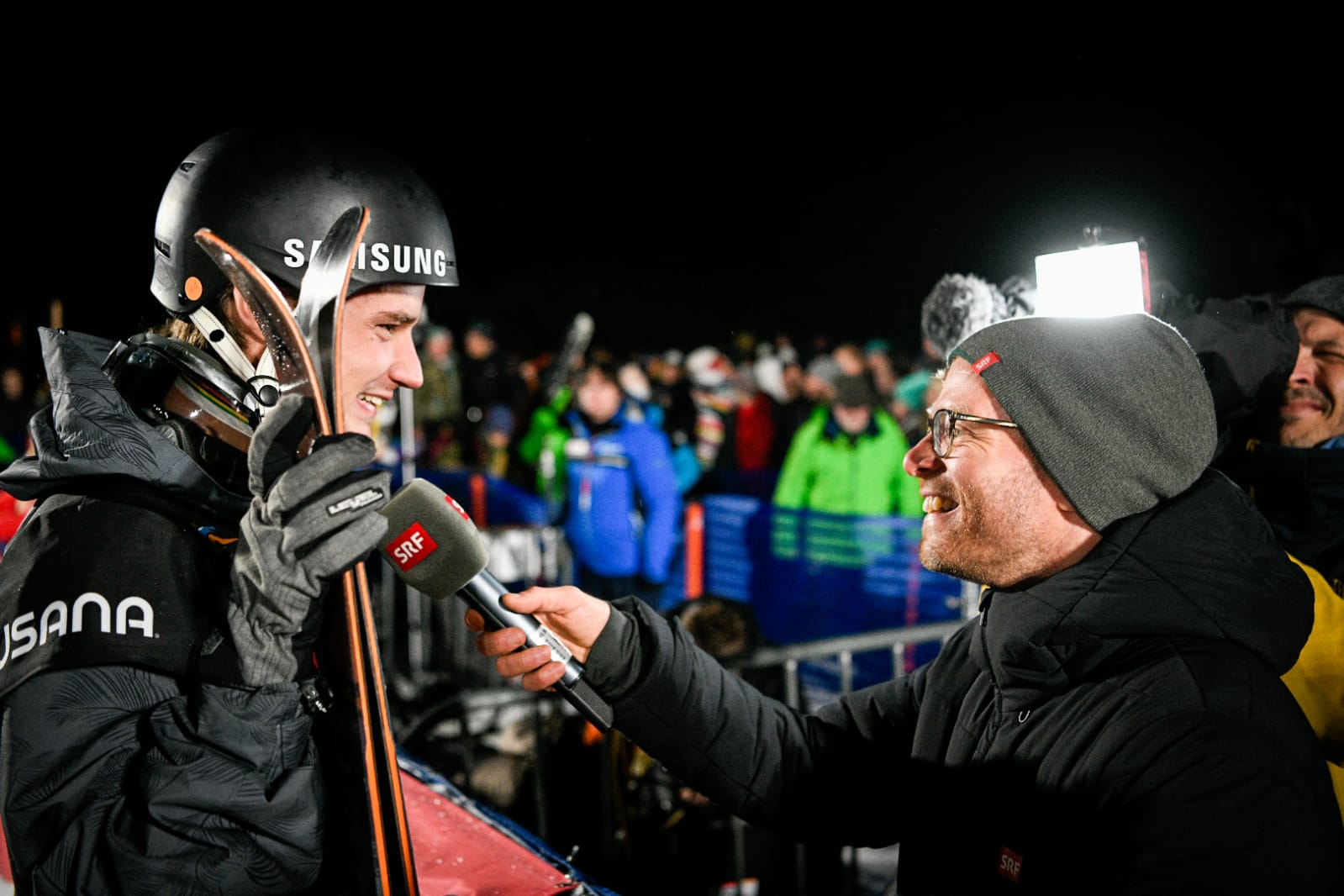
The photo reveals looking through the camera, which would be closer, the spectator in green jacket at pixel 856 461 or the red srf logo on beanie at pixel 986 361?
the red srf logo on beanie at pixel 986 361

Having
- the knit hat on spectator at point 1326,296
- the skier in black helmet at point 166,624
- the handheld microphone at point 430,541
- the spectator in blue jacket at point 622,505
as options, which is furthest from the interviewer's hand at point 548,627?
the spectator in blue jacket at point 622,505

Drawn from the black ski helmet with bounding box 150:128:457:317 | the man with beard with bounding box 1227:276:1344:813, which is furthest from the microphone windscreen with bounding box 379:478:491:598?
the man with beard with bounding box 1227:276:1344:813

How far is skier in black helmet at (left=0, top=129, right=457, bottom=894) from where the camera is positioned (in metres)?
1.26

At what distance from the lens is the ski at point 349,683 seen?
1.43 metres

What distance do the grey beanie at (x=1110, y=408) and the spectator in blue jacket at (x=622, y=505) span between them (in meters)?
5.52

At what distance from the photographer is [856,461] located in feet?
22.9

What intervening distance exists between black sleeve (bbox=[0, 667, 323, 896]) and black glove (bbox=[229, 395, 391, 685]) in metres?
0.08

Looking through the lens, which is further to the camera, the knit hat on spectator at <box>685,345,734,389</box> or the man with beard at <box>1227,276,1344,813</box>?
the knit hat on spectator at <box>685,345,734,389</box>

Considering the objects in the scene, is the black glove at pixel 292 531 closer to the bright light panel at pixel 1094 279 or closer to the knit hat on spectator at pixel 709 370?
the bright light panel at pixel 1094 279

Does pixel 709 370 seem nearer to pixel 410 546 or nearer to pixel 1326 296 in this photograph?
pixel 1326 296

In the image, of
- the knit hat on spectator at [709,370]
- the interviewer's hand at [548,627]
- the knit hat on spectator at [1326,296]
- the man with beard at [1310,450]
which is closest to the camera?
the interviewer's hand at [548,627]

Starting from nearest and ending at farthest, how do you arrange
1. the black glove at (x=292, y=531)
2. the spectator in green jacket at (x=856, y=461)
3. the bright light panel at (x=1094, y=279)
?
1. the black glove at (x=292, y=531)
2. the bright light panel at (x=1094, y=279)
3. the spectator in green jacket at (x=856, y=461)

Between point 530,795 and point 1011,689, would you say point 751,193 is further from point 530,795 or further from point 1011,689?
point 1011,689

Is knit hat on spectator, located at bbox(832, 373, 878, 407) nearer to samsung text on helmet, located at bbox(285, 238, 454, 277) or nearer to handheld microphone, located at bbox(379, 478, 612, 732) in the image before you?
samsung text on helmet, located at bbox(285, 238, 454, 277)
